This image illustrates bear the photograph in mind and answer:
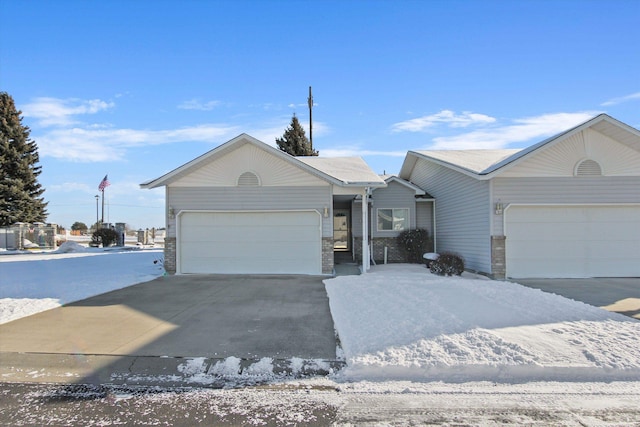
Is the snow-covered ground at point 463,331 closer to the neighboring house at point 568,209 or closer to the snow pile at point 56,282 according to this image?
the snow pile at point 56,282

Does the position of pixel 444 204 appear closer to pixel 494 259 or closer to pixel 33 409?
pixel 494 259

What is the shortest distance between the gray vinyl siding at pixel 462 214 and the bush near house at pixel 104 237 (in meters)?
22.7

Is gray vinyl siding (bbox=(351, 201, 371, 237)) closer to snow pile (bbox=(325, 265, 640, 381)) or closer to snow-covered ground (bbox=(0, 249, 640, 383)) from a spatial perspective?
snow-covered ground (bbox=(0, 249, 640, 383))

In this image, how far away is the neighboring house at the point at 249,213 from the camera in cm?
1274

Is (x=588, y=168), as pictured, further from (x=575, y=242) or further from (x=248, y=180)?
(x=248, y=180)

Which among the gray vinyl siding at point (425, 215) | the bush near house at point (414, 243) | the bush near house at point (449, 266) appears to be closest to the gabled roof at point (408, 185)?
the gray vinyl siding at point (425, 215)

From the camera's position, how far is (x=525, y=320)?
247 inches

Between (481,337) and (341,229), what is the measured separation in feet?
45.1

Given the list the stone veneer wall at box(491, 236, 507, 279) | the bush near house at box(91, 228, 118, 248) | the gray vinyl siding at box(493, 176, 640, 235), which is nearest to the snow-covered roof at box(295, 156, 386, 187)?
the gray vinyl siding at box(493, 176, 640, 235)

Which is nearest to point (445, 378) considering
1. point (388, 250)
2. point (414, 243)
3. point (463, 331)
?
point (463, 331)

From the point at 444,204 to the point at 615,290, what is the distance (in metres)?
6.76

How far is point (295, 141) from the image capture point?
31844 mm

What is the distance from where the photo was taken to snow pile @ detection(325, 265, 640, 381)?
4.55 m

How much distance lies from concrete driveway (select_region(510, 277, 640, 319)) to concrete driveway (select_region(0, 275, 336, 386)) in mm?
5527
